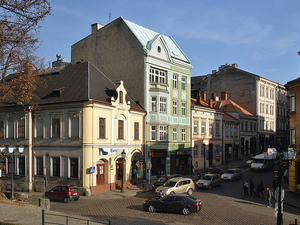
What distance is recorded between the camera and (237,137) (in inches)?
2351

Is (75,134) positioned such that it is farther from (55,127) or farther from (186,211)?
(186,211)

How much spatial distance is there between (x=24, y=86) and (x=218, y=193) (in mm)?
20003

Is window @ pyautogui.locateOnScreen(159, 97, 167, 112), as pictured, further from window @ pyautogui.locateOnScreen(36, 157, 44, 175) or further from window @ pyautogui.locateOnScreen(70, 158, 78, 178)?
window @ pyautogui.locateOnScreen(36, 157, 44, 175)

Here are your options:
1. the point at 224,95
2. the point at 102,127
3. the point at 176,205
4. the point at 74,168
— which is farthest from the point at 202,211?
the point at 224,95

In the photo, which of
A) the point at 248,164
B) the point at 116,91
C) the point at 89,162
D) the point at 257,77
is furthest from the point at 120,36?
the point at 257,77

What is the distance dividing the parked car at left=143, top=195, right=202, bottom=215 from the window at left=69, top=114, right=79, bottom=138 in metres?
11.5

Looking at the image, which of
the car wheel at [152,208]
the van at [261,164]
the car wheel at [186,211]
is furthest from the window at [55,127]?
the van at [261,164]

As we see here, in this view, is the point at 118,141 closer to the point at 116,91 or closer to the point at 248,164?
the point at 116,91

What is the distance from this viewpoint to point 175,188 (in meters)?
27.4

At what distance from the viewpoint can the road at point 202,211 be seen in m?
20.3

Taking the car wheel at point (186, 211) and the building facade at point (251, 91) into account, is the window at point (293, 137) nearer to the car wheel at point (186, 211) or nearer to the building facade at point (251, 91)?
the car wheel at point (186, 211)

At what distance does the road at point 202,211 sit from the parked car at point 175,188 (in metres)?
1.17

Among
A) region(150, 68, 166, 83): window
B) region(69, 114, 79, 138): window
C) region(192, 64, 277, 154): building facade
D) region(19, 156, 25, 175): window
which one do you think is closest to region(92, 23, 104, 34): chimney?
region(150, 68, 166, 83): window

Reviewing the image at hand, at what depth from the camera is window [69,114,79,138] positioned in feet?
99.8
